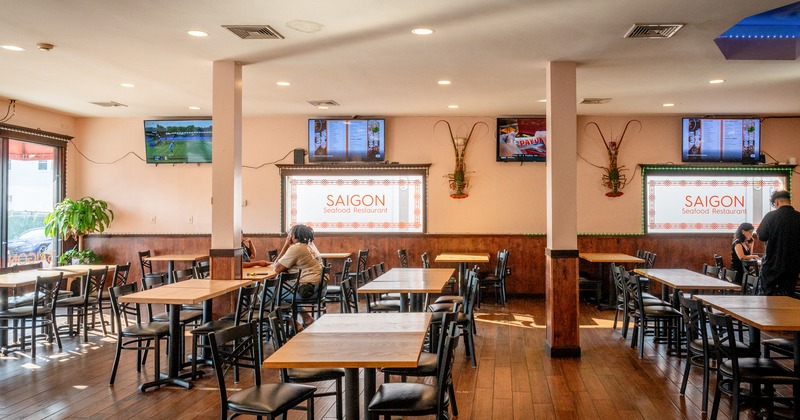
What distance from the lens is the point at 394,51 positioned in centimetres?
646

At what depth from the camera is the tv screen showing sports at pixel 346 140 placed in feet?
35.6

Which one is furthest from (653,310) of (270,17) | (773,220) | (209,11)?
(209,11)

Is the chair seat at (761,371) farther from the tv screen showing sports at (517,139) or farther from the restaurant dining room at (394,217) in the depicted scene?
the tv screen showing sports at (517,139)

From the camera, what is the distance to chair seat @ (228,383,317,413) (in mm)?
3326

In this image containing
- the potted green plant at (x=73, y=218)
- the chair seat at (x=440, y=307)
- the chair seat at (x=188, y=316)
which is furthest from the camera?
the potted green plant at (x=73, y=218)

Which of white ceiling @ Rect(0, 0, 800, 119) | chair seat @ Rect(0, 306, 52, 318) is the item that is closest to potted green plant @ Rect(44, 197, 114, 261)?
white ceiling @ Rect(0, 0, 800, 119)

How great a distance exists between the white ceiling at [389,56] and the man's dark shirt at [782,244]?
1936mm

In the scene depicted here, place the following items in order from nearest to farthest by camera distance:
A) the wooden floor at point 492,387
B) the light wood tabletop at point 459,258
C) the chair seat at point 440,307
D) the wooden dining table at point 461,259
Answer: the wooden floor at point 492,387, the chair seat at point 440,307, the wooden dining table at point 461,259, the light wood tabletop at point 459,258

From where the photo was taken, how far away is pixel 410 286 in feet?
19.4

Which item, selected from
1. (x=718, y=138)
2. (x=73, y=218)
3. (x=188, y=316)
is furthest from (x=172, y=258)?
(x=718, y=138)

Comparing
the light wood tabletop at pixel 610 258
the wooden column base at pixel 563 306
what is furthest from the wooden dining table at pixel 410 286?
the light wood tabletop at pixel 610 258

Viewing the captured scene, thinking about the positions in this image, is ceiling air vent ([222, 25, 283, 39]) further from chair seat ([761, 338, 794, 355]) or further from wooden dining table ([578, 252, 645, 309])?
wooden dining table ([578, 252, 645, 309])

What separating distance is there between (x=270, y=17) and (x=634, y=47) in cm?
381

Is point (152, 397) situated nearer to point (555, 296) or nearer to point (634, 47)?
point (555, 296)
